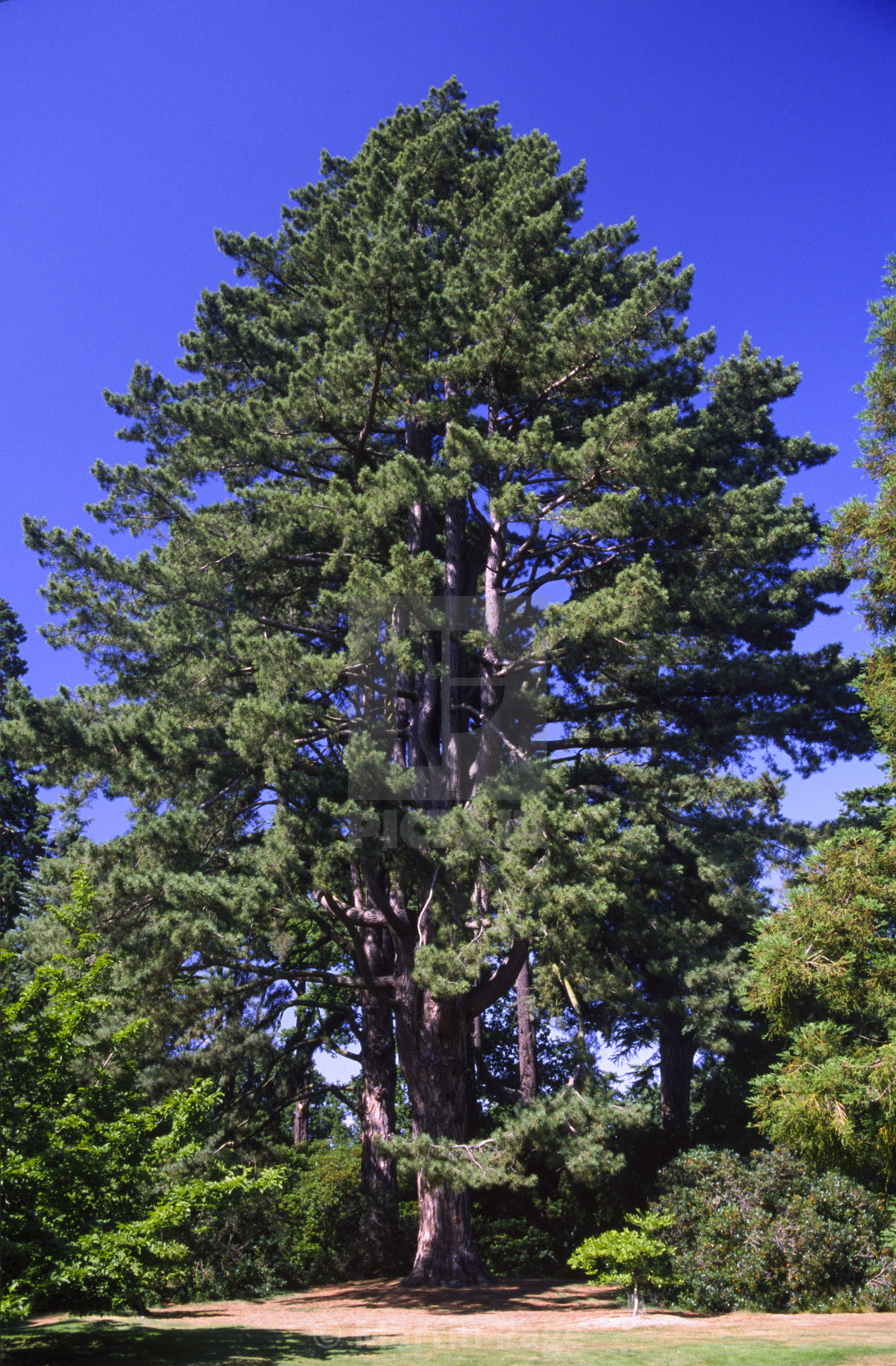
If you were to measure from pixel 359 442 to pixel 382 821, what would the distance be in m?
6.01

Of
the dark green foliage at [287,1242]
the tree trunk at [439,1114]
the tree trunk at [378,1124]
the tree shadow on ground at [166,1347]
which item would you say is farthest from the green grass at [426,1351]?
the tree trunk at [378,1124]

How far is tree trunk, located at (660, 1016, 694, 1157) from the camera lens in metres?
16.4

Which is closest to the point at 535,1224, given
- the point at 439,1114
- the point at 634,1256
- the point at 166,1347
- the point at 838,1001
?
the point at 439,1114

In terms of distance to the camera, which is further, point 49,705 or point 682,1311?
point 49,705

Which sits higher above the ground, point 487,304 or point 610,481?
point 487,304

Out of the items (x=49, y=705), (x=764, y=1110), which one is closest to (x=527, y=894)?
(x=764, y=1110)

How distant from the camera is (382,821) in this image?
475 inches

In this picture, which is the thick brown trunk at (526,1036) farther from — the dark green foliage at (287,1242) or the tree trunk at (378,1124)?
the dark green foliage at (287,1242)

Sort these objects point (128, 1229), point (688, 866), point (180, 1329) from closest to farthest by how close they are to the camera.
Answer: point (128, 1229)
point (180, 1329)
point (688, 866)

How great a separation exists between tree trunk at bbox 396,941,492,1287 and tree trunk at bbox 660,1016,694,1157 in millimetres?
4909

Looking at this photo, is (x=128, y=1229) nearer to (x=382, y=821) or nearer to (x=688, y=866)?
(x=382, y=821)

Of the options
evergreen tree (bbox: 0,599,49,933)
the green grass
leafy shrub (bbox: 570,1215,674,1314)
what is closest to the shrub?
leafy shrub (bbox: 570,1215,674,1314)

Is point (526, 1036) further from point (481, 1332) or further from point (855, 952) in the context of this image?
point (855, 952)

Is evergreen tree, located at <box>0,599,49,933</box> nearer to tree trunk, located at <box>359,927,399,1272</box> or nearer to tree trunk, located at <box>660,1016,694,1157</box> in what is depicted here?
tree trunk, located at <box>359,927,399,1272</box>
